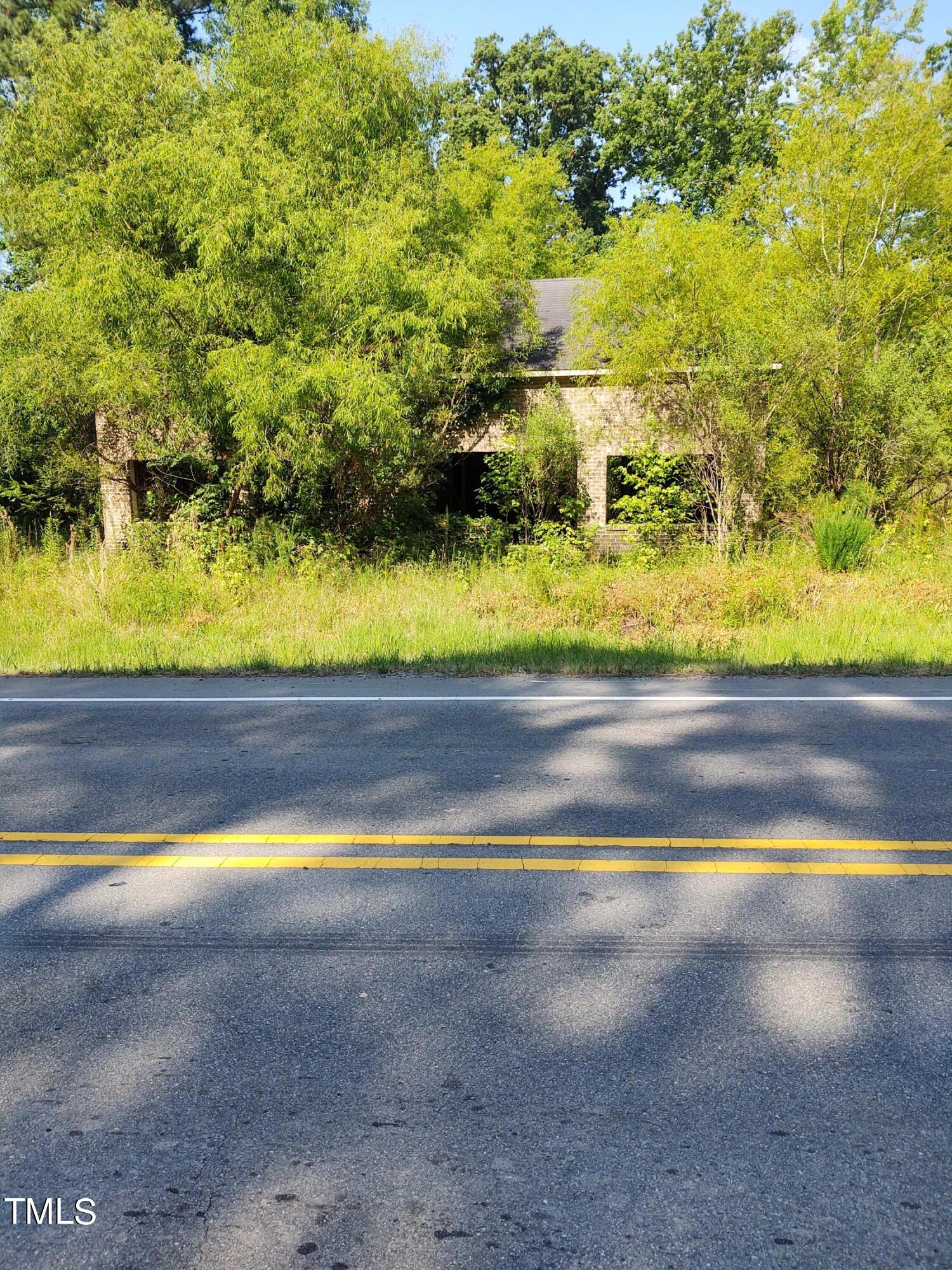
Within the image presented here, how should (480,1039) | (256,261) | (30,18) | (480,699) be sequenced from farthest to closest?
1. (30,18)
2. (256,261)
3. (480,699)
4. (480,1039)

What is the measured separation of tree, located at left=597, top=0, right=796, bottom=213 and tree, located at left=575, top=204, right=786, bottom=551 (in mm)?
25847

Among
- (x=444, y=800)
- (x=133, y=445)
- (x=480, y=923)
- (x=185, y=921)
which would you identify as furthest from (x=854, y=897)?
(x=133, y=445)

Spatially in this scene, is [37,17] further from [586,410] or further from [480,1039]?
[480,1039]

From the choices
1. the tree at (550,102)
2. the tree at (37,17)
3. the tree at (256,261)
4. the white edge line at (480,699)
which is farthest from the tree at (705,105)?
the white edge line at (480,699)

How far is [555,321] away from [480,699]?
15793 mm

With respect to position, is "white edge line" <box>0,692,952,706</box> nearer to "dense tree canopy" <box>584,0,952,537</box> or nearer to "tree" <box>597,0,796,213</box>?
"dense tree canopy" <box>584,0,952,537</box>

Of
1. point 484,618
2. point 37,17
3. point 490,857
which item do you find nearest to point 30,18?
point 37,17

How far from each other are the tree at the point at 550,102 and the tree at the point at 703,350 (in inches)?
1327

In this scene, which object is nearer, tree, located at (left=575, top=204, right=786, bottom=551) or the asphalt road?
the asphalt road

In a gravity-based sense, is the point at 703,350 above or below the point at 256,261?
below

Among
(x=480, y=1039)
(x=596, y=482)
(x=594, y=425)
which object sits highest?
(x=594, y=425)

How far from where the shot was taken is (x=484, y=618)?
42.3 feet

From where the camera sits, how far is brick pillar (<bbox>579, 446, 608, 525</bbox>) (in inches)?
806

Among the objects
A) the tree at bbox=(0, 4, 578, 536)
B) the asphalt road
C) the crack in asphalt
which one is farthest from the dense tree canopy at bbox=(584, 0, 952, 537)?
the crack in asphalt
